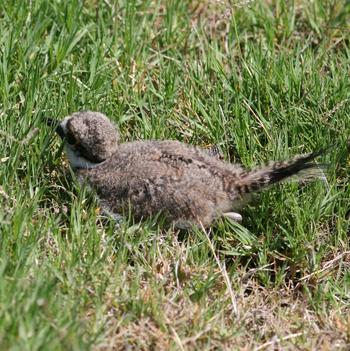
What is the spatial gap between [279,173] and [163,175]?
70 cm

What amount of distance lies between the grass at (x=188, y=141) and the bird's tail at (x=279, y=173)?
173 millimetres

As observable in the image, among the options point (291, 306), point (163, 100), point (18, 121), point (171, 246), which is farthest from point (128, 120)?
point (291, 306)

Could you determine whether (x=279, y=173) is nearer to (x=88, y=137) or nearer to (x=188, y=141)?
(x=188, y=141)

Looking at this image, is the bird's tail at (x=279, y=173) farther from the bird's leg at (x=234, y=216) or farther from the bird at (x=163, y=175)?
the bird's leg at (x=234, y=216)

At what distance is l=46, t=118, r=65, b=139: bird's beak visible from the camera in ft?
19.6

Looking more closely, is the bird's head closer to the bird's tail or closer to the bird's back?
the bird's back

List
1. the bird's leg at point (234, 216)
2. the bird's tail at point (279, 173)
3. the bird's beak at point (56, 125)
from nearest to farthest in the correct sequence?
the bird's tail at point (279, 173) < the bird's leg at point (234, 216) < the bird's beak at point (56, 125)

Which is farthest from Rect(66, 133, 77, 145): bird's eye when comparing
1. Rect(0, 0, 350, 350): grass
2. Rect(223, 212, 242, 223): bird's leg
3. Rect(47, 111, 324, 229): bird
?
Rect(223, 212, 242, 223): bird's leg

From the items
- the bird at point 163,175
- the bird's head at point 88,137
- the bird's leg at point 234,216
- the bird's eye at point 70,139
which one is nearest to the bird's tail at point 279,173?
the bird at point 163,175

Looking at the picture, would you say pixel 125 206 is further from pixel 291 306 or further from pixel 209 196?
pixel 291 306

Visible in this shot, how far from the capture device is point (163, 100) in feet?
21.9

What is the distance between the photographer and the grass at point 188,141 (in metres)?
4.93

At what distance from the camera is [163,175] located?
572cm

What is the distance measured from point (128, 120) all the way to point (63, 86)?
20.0 inches
